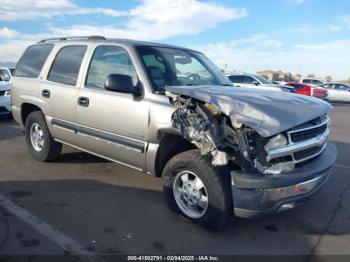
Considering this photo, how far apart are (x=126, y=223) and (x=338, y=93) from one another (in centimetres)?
2658

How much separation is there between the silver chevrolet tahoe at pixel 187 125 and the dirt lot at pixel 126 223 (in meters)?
0.32

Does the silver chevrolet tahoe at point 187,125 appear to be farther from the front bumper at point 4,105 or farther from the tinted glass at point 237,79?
the tinted glass at point 237,79

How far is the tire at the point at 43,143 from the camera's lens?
5738 millimetres

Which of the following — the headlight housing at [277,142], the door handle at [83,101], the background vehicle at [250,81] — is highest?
the door handle at [83,101]

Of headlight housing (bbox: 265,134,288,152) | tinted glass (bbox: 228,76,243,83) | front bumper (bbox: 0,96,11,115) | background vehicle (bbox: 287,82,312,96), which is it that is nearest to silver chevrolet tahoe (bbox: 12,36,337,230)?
headlight housing (bbox: 265,134,288,152)

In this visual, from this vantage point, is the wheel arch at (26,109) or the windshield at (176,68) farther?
the wheel arch at (26,109)

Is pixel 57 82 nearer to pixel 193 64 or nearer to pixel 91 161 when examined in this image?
pixel 91 161

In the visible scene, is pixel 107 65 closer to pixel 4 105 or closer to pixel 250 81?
pixel 4 105

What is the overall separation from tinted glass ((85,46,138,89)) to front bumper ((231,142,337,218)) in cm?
185

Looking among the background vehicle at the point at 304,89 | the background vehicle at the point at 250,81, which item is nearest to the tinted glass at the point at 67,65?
the background vehicle at the point at 250,81

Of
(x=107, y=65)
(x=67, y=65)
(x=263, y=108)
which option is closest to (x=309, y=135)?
(x=263, y=108)

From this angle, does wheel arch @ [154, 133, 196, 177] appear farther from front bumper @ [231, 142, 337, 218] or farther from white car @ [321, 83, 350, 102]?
white car @ [321, 83, 350, 102]

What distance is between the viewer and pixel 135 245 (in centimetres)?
343

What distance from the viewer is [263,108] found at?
338 cm
